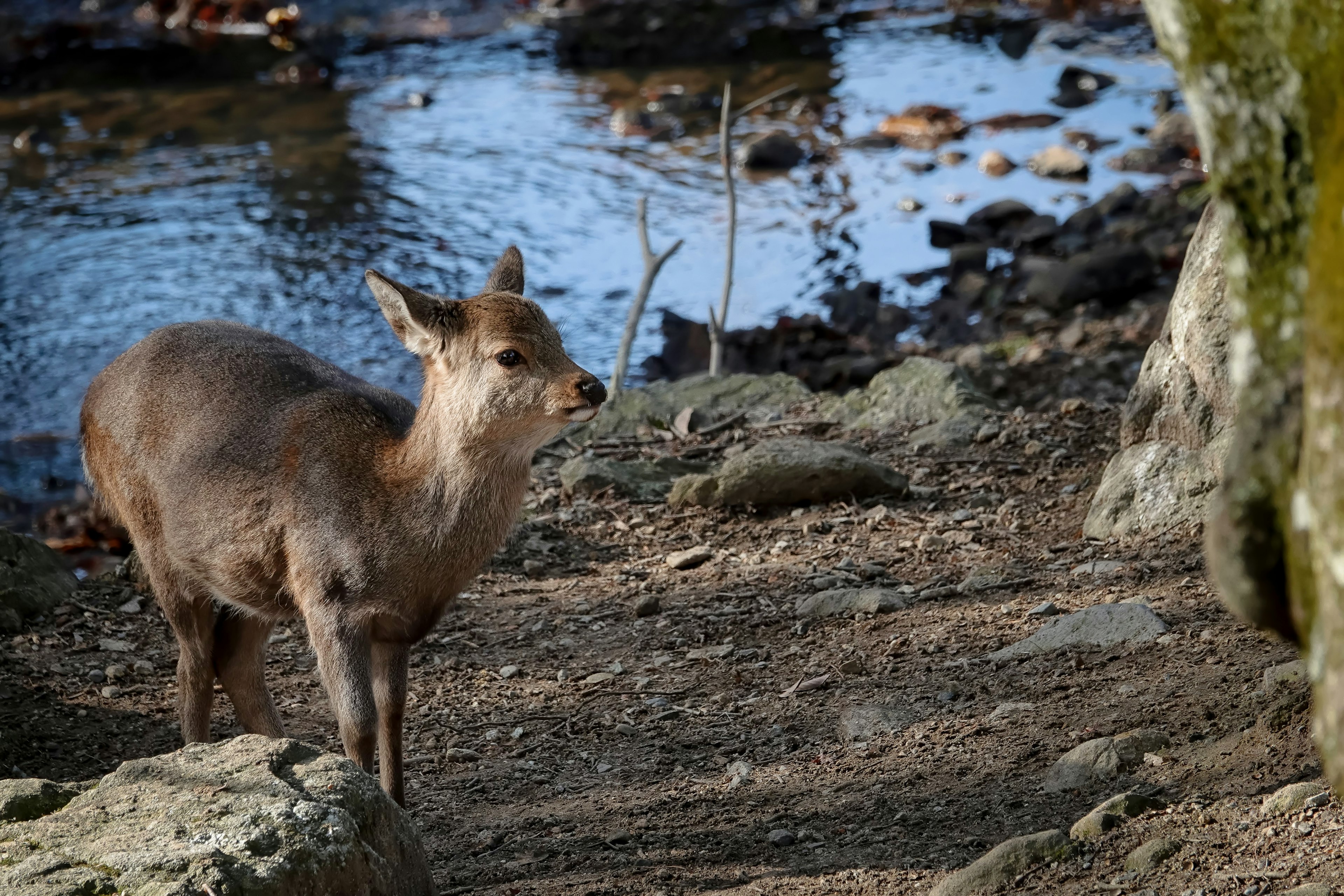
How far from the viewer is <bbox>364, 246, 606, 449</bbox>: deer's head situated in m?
4.65

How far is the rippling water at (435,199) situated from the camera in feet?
38.5

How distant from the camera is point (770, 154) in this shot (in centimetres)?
1482

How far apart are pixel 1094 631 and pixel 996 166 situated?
10180 mm

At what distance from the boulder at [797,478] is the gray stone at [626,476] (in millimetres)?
447

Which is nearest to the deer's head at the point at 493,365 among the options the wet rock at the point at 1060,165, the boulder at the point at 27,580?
the boulder at the point at 27,580

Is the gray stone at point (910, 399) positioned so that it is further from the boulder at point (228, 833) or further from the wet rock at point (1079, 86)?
the wet rock at point (1079, 86)

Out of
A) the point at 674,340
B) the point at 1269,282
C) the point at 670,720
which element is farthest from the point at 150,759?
the point at 674,340

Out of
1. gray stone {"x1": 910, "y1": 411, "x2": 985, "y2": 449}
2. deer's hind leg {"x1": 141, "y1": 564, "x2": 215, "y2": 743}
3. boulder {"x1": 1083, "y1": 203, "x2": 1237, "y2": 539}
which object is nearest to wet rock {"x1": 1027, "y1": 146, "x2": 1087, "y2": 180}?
gray stone {"x1": 910, "y1": 411, "x2": 985, "y2": 449}

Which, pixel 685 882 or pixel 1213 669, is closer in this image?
pixel 685 882

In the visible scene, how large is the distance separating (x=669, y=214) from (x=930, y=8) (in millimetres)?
9138

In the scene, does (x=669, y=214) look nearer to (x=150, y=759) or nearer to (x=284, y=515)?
(x=284, y=515)

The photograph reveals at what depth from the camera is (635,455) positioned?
8.01 meters

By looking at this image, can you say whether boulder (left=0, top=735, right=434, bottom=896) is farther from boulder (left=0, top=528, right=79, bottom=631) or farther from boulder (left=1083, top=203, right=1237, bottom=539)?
boulder (left=1083, top=203, right=1237, bottom=539)

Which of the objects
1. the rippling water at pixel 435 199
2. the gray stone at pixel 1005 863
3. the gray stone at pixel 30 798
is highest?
the gray stone at pixel 30 798
